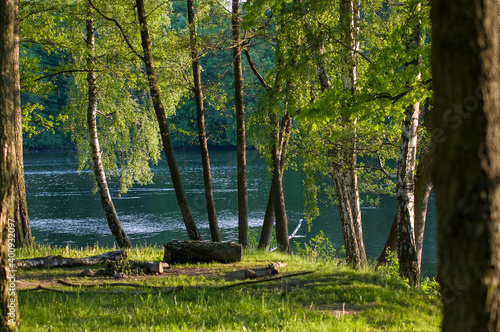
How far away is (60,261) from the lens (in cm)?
1001

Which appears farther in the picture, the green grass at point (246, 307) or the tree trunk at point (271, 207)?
the tree trunk at point (271, 207)

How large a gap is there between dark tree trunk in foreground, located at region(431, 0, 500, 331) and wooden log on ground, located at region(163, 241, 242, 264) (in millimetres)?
8408

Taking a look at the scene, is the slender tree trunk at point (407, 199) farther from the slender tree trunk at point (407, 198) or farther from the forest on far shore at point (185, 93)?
the forest on far shore at point (185, 93)

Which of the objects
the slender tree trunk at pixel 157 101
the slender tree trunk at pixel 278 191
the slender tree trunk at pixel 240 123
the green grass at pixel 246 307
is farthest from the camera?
the slender tree trunk at pixel 278 191

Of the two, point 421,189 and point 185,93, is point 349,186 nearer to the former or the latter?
point 421,189

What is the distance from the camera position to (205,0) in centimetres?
1395

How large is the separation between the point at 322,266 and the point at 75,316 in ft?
19.3

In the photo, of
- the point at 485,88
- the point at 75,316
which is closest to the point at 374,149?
the point at 75,316

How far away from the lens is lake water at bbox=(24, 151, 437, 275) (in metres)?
25.8

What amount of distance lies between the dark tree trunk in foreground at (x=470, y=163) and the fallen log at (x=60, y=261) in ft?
28.8

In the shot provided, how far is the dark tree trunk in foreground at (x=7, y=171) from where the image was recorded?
4.23 m

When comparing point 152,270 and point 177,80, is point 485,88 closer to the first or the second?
point 152,270

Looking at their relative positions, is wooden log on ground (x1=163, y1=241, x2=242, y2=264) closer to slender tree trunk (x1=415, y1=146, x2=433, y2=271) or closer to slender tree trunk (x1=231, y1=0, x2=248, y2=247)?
slender tree trunk (x1=231, y1=0, x2=248, y2=247)

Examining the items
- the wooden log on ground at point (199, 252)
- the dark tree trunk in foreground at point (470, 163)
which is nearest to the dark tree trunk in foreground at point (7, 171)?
the dark tree trunk in foreground at point (470, 163)
